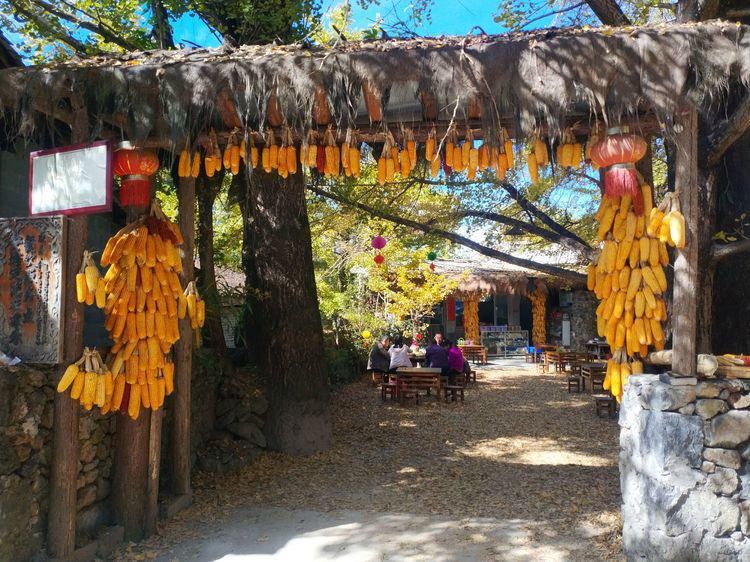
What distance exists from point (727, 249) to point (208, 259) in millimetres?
5993

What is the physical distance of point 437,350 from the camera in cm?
1146

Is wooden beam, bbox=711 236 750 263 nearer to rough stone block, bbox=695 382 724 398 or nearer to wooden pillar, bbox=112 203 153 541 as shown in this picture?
rough stone block, bbox=695 382 724 398

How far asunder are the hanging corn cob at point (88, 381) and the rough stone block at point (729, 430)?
4.19m

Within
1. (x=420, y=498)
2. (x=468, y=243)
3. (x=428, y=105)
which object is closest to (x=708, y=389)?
(x=428, y=105)

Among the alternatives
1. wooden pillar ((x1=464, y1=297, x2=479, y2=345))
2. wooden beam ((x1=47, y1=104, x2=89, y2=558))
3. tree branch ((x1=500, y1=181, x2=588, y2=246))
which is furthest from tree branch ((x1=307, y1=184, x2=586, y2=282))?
wooden pillar ((x1=464, y1=297, x2=479, y2=345))

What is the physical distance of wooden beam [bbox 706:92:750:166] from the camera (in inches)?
164

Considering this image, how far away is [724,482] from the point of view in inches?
138

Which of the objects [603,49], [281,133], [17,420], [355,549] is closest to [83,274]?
[17,420]

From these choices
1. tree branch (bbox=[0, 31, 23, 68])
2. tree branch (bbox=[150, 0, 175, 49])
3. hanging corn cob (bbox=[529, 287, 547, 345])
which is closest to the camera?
tree branch (bbox=[0, 31, 23, 68])

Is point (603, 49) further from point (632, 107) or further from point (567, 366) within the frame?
point (567, 366)

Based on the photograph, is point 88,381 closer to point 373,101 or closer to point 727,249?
point 373,101

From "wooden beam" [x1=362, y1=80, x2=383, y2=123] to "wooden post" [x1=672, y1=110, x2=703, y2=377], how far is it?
209 centimetres

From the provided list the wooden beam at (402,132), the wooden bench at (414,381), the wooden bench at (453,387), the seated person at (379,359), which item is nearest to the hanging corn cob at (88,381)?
the wooden beam at (402,132)

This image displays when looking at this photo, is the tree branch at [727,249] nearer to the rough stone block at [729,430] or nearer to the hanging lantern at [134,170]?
the rough stone block at [729,430]
